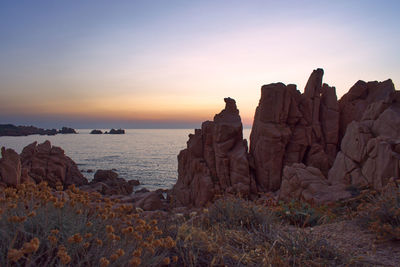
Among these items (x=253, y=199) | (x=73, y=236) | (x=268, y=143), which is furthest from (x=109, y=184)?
(x=73, y=236)

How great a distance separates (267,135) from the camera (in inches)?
1119

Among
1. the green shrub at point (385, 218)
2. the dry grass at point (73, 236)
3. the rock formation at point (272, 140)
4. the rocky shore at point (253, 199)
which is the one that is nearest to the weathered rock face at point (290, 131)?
the rock formation at point (272, 140)

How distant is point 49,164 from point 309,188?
117 ft

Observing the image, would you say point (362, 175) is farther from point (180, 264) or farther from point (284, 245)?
point (180, 264)

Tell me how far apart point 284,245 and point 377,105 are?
62.4ft

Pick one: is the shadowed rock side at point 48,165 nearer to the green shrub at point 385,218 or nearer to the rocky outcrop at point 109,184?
the rocky outcrop at point 109,184

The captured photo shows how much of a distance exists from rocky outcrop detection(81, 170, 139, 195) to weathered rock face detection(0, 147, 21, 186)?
10022 mm

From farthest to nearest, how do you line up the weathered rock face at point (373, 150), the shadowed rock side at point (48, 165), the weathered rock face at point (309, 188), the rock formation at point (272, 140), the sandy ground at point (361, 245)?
the shadowed rock side at point (48, 165)
the rock formation at point (272, 140)
the weathered rock face at point (373, 150)
the weathered rock face at point (309, 188)
the sandy ground at point (361, 245)

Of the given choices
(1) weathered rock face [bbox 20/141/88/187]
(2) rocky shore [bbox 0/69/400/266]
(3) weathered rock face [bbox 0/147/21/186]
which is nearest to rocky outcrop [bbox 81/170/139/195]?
(2) rocky shore [bbox 0/69/400/266]

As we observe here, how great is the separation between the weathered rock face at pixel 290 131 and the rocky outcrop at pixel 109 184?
55.4 feet

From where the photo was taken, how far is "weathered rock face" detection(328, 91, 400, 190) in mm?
14891

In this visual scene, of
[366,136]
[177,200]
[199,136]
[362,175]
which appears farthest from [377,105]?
[177,200]

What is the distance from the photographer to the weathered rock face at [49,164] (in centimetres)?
3900

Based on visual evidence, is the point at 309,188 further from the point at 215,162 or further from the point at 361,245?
the point at 215,162
